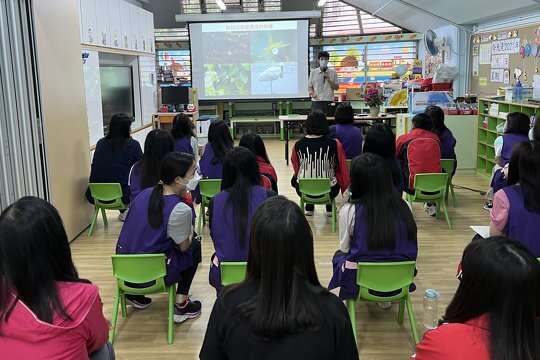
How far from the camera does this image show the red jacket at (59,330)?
154cm

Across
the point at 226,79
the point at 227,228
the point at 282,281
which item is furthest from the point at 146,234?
the point at 226,79

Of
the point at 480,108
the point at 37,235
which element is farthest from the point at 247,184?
the point at 480,108

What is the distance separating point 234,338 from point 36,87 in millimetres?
3597

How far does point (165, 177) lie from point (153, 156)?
2.73ft

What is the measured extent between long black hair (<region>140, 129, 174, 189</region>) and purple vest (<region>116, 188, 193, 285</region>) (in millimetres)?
775

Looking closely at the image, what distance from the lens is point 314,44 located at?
40.7ft

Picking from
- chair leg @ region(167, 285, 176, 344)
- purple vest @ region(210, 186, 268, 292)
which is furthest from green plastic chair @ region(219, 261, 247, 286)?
chair leg @ region(167, 285, 176, 344)

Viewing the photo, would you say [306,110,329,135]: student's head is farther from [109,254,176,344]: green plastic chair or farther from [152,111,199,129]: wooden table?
[152,111,199,129]: wooden table

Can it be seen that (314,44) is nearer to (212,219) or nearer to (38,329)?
(212,219)

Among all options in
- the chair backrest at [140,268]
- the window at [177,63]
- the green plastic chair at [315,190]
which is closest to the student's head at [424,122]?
the green plastic chair at [315,190]

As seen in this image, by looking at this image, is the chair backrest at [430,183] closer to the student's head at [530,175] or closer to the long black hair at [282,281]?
the student's head at [530,175]

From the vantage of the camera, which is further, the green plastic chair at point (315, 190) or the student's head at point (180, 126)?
the student's head at point (180, 126)

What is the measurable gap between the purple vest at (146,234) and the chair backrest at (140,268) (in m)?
0.13

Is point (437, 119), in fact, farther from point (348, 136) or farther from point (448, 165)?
point (348, 136)
